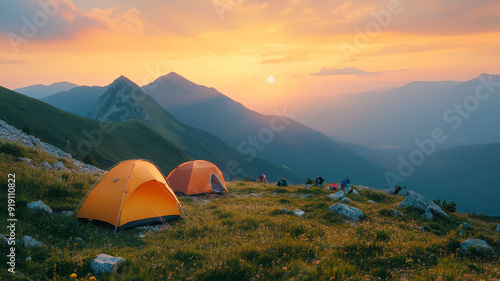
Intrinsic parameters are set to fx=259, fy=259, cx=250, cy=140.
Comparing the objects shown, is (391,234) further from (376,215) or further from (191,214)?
(191,214)

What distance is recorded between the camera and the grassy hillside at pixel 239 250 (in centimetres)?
616

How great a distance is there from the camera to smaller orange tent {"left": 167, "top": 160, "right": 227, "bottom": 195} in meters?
20.3

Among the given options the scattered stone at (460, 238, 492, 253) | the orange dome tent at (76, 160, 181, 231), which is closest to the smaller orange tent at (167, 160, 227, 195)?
the orange dome tent at (76, 160, 181, 231)

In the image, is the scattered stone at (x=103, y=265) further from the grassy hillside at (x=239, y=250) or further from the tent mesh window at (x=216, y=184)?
the tent mesh window at (x=216, y=184)

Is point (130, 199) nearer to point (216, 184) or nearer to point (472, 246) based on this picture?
point (216, 184)

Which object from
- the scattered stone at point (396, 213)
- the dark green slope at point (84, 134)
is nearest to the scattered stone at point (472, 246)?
the scattered stone at point (396, 213)

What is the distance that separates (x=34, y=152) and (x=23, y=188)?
9077 millimetres

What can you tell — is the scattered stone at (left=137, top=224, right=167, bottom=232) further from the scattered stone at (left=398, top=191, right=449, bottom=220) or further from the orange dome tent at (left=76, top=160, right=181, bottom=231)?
the scattered stone at (left=398, top=191, right=449, bottom=220)

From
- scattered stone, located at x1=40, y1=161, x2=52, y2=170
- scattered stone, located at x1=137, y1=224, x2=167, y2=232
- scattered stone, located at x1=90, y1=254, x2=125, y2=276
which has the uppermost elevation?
scattered stone, located at x1=40, y1=161, x2=52, y2=170

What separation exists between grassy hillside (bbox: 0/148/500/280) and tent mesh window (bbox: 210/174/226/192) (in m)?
7.98

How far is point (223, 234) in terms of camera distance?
31.5ft

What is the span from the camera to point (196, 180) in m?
20.5

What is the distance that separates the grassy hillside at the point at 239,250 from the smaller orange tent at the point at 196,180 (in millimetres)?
7506

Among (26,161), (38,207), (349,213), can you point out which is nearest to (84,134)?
(26,161)
